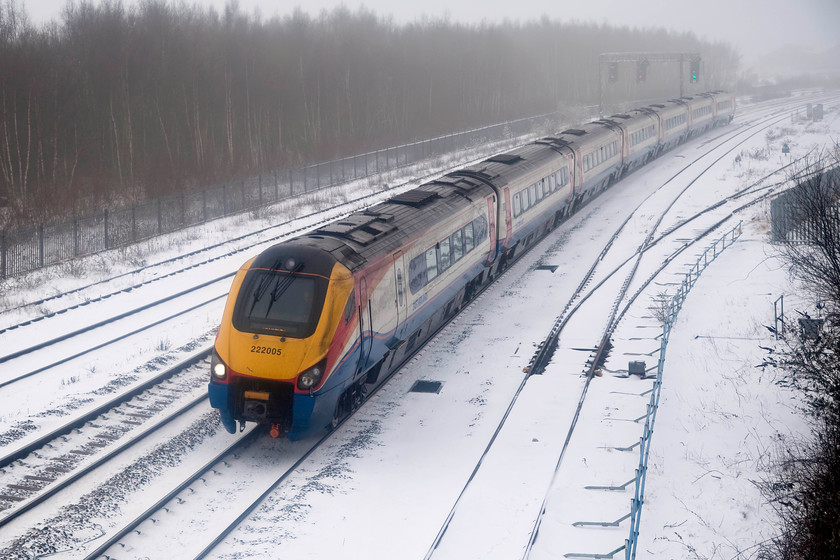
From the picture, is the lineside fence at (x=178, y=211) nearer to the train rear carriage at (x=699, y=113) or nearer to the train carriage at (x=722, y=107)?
the train rear carriage at (x=699, y=113)

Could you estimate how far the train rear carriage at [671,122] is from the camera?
46.3 metres

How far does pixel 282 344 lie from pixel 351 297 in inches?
53.5

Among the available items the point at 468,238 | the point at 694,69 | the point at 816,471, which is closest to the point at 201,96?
the point at 694,69

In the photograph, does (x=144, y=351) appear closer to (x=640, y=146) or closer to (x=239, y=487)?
(x=239, y=487)

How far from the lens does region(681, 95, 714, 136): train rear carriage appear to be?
53.7 metres

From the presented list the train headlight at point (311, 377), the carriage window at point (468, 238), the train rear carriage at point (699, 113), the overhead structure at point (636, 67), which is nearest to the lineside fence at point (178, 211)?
the carriage window at point (468, 238)

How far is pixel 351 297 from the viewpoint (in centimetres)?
1317

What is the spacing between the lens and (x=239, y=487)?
38.9 feet

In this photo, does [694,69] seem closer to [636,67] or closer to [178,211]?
[178,211]

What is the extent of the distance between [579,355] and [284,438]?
665 centimetres

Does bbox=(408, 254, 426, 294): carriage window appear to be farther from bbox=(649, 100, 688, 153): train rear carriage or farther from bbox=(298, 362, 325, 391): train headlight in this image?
bbox=(649, 100, 688, 153): train rear carriage

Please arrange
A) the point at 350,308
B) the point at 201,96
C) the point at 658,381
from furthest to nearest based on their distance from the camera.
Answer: the point at 201,96 → the point at 658,381 → the point at 350,308

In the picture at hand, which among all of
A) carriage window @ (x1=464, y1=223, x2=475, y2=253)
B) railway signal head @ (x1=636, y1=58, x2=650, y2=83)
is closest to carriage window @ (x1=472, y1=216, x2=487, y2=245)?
carriage window @ (x1=464, y1=223, x2=475, y2=253)

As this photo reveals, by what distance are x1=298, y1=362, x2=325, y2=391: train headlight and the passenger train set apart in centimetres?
1
